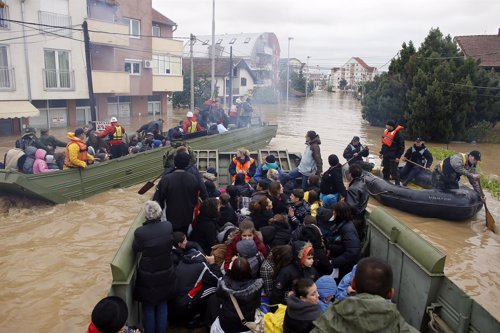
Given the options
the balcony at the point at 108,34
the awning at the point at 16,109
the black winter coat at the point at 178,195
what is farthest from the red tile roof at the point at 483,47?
the black winter coat at the point at 178,195

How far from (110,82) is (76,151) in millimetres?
16249

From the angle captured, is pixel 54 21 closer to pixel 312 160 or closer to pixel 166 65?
pixel 166 65

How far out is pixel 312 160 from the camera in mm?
9000

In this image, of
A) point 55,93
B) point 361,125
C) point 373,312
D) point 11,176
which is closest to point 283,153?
point 11,176

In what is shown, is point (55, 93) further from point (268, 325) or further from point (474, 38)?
point (474, 38)

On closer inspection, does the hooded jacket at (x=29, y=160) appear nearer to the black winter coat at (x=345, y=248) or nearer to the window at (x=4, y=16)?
the black winter coat at (x=345, y=248)

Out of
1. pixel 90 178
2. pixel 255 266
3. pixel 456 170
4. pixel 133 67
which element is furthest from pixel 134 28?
pixel 255 266

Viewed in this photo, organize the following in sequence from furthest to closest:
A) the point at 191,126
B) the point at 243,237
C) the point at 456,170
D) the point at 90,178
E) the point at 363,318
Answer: the point at 191,126, the point at 90,178, the point at 456,170, the point at 243,237, the point at 363,318

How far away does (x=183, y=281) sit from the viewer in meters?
4.59

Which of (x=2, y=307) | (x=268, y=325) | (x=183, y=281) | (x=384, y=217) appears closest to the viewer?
(x=268, y=325)

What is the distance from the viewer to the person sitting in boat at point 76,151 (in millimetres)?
9188

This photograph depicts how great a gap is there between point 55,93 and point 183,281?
20.0 m

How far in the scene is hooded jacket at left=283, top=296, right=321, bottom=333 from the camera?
352 centimetres

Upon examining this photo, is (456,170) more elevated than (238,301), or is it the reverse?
(456,170)
